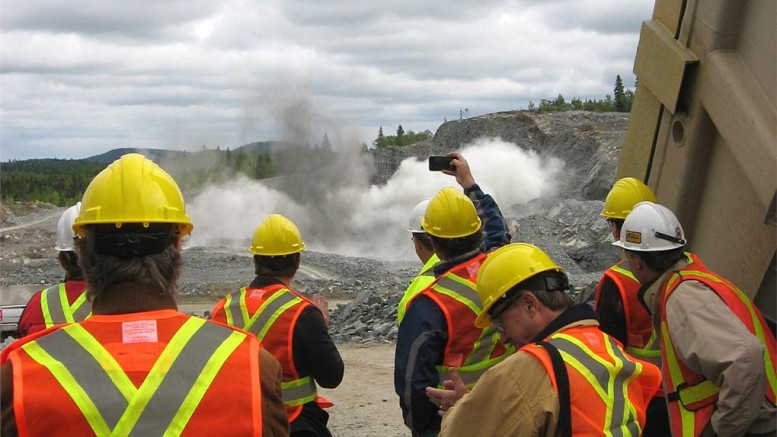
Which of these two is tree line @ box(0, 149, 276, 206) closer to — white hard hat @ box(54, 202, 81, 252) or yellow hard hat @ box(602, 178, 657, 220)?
white hard hat @ box(54, 202, 81, 252)

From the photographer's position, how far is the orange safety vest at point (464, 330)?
412 centimetres

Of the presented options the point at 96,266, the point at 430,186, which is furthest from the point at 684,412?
the point at 430,186

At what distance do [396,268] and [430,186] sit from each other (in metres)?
13.2

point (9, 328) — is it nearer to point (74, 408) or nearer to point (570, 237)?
point (74, 408)

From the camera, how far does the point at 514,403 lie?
2561mm

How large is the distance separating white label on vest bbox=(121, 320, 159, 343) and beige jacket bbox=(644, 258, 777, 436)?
7.64 feet

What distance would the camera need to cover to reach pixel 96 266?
→ 2293 millimetres

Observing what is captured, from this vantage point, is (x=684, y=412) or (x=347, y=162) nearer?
(x=684, y=412)

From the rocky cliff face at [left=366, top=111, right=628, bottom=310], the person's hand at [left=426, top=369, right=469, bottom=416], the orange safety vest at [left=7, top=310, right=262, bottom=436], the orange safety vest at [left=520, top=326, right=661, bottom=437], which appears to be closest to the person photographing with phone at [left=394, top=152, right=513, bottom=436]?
the person's hand at [left=426, top=369, right=469, bottom=416]

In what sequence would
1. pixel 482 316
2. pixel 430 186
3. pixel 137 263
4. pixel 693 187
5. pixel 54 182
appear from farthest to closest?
1. pixel 54 182
2. pixel 430 186
3. pixel 693 187
4. pixel 482 316
5. pixel 137 263

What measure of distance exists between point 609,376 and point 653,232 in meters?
1.64

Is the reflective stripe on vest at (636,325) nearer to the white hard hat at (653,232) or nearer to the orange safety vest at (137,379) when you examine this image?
the white hard hat at (653,232)

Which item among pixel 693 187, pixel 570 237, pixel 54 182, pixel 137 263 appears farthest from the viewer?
pixel 54 182

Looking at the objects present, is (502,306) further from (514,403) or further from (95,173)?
(95,173)
